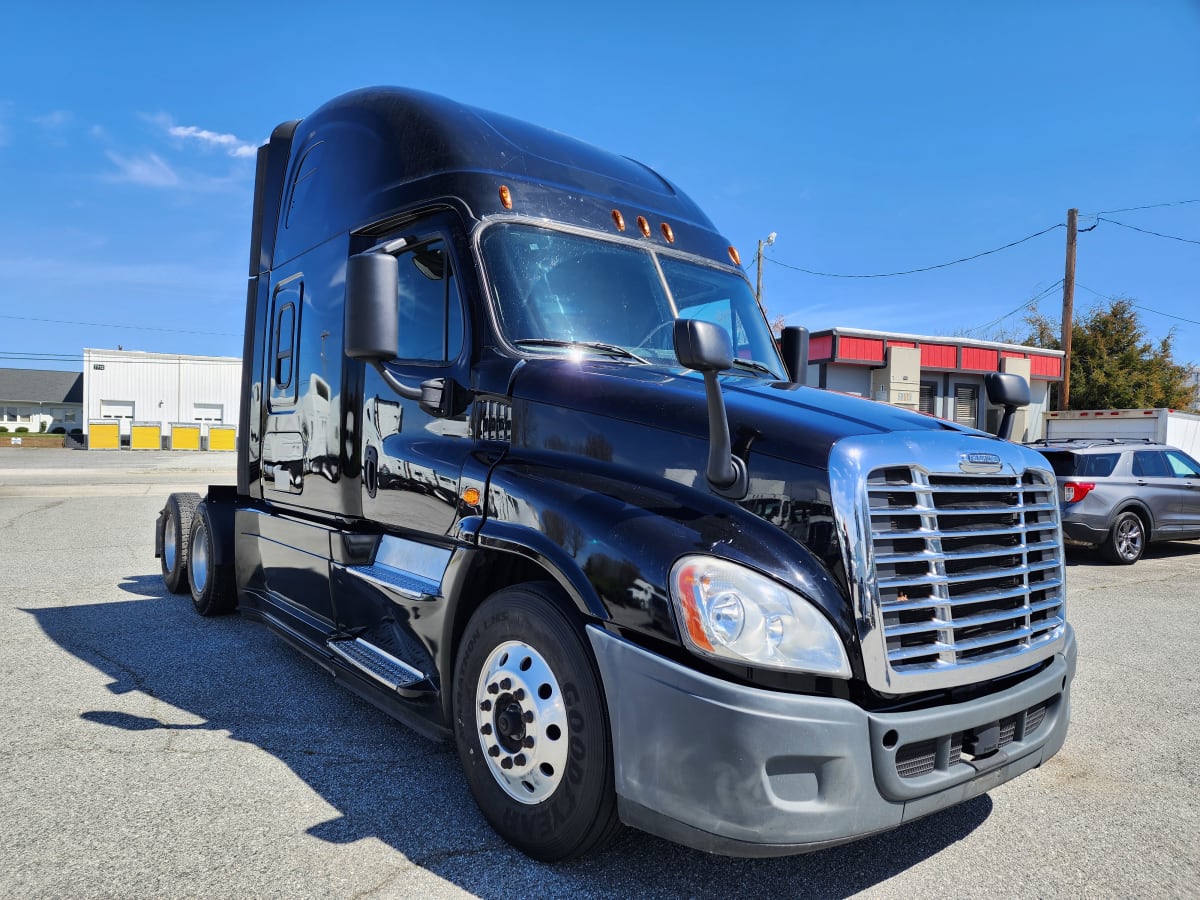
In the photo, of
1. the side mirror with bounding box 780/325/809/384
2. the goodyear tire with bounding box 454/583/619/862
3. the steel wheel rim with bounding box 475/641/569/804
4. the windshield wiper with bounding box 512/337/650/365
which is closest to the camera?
the goodyear tire with bounding box 454/583/619/862

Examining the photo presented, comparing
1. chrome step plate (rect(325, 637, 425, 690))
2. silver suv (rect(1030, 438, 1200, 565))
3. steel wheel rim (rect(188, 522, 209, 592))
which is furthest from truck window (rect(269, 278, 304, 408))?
silver suv (rect(1030, 438, 1200, 565))

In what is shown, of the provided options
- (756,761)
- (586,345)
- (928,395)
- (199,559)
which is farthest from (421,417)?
(928,395)

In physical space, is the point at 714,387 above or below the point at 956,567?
above

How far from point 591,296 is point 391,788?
226 cm

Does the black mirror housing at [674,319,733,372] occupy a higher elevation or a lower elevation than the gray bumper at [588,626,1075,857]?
higher

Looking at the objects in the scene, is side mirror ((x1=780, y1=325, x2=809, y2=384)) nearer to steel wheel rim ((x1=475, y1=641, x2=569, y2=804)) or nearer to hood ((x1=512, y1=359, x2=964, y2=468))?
hood ((x1=512, y1=359, x2=964, y2=468))

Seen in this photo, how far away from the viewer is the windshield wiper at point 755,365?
3.94m

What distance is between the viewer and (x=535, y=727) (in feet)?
9.17

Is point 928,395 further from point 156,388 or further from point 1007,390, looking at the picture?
point 156,388

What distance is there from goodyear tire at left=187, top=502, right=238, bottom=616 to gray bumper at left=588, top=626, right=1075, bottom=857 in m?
4.79

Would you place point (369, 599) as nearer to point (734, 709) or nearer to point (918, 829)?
point (734, 709)

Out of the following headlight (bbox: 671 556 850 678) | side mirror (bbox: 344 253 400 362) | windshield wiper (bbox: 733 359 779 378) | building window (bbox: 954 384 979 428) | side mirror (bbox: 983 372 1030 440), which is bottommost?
headlight (bbox: 671 556 850 678)

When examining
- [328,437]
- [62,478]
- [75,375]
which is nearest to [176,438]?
[62,478]

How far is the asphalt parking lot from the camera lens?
2.77 metres
